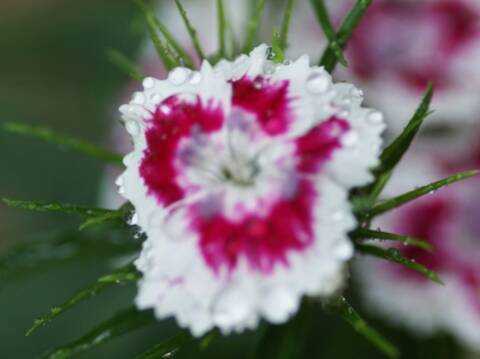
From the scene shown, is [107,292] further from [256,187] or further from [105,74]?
[256,187]

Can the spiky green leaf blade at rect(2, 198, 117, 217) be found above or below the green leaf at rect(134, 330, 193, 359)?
above

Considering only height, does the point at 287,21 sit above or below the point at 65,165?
below

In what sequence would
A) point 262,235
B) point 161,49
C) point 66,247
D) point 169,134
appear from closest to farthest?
point 262,235
point 169,134
point 161,49
point 66,247

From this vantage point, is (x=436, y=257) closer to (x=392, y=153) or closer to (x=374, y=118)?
(x=392, y=153)

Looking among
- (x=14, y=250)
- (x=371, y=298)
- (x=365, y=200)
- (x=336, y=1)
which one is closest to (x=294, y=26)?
(x=336, y=1)

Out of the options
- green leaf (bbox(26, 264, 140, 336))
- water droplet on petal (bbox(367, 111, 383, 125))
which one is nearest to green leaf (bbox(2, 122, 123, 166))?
green leaf (bbox(26, 264, 140, 336))

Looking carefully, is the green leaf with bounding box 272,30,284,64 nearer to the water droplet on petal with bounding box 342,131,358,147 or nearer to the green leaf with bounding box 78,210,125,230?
the water droplet on petal with bounding box 342,131,358,147

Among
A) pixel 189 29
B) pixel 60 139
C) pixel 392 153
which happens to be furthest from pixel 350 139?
pixel 60 139
